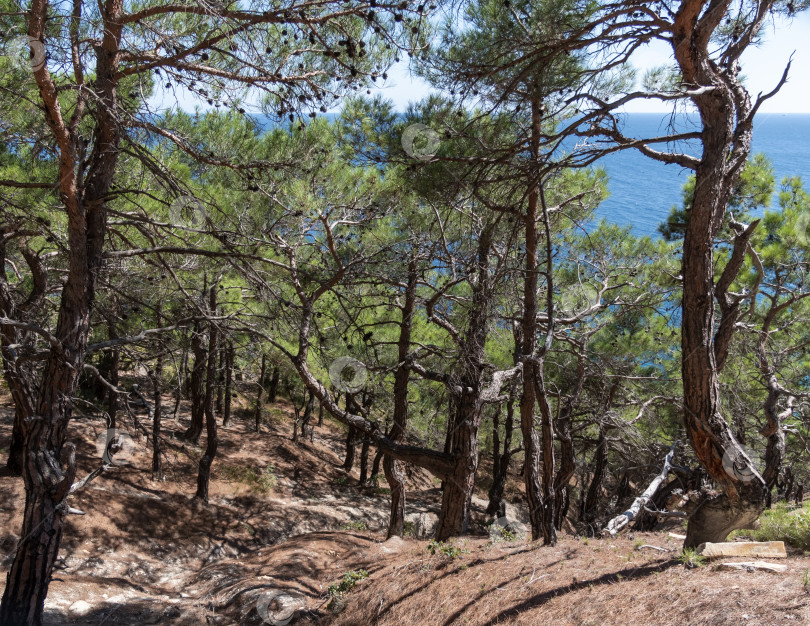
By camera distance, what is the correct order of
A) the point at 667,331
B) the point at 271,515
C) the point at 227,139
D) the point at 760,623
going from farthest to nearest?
the point at 271,515
the point at 667,331
the point at 227,139
the point at 760,623

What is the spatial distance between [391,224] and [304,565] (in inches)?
205

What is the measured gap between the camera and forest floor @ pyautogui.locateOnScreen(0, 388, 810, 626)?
3.79 metres

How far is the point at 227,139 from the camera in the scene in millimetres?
6848

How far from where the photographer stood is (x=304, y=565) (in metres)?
7.84

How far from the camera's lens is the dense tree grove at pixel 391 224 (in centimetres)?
388

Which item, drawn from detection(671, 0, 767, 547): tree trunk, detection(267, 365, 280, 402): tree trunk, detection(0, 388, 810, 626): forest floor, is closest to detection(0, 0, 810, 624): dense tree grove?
detection(671, 0, 767, 547): tree trunk

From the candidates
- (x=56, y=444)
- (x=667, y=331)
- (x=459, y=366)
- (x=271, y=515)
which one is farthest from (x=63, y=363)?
(x=667, y=331)

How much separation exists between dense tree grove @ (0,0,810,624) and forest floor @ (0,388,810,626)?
63cm

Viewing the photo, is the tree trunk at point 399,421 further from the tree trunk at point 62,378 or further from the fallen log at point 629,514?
the tree trunk at point 62,378

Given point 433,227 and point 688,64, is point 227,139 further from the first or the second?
point 688,64

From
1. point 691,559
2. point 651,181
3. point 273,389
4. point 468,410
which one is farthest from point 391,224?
point 651,181

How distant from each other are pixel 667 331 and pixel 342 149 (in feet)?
20.5

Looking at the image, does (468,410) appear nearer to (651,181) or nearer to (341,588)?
(341,588)

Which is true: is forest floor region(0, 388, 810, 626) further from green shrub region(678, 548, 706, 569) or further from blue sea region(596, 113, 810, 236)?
blue sea region(596, 113, 810, 236)
